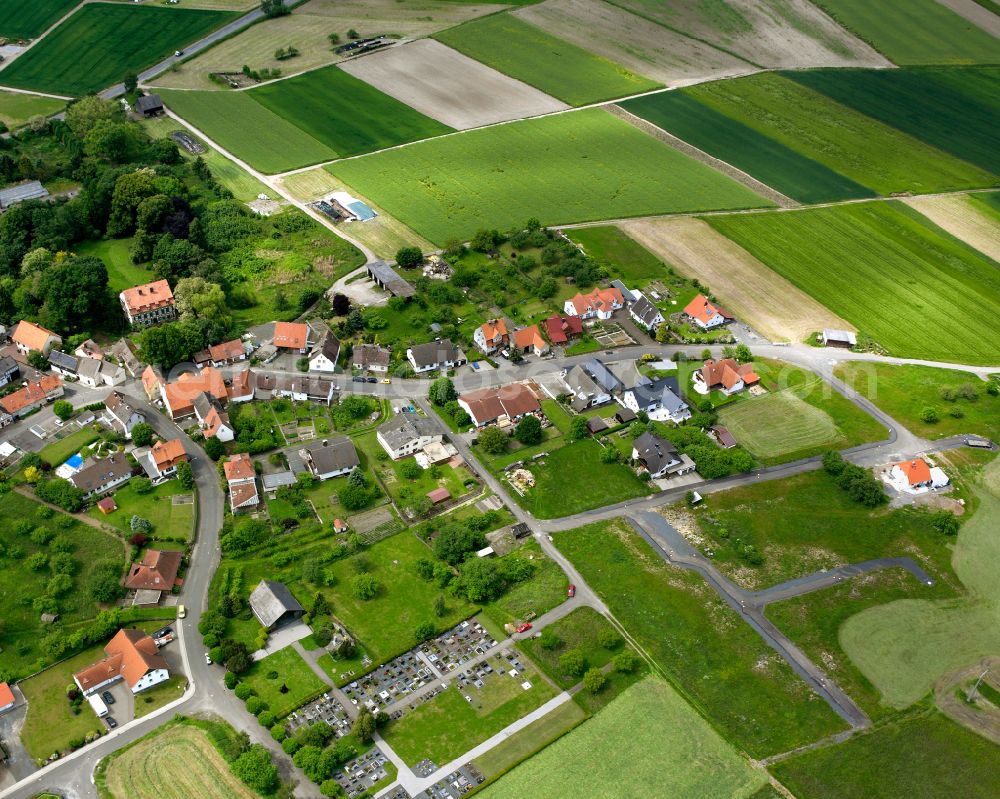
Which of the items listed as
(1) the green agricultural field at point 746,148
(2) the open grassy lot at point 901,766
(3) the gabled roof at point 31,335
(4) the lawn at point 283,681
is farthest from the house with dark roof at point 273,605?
(1) the green agricultural field at point 746,148

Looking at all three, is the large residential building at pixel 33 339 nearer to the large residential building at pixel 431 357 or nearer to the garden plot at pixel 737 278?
the large residential building at pixel 431 357

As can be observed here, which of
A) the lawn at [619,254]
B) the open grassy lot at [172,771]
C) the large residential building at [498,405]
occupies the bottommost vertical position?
the open grassy lot at [172,771]

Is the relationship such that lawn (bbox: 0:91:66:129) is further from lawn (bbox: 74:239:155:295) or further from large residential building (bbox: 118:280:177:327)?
large residential building (bbox: 118:280:177:327)

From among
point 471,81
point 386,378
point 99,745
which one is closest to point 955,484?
point 386,378

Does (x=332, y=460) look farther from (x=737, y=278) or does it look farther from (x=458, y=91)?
(x=458, y=91)

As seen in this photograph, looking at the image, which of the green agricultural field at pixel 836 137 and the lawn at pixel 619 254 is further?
the green agricultural field at pixel 836 137

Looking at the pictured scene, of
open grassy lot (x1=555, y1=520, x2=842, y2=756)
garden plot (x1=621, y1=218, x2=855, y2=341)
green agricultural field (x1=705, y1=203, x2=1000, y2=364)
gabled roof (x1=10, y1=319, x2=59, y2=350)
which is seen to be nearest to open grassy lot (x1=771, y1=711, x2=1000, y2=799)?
open grassy lot (x1=555, y1=520, x2=842, y2=756)

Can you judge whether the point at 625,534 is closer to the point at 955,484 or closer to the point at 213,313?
the point at 955,484
